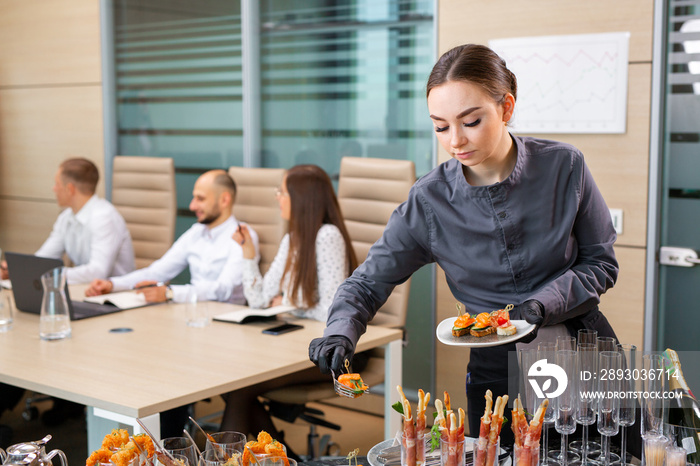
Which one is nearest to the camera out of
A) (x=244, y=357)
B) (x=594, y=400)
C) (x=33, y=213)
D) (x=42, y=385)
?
(x=594, y=400)

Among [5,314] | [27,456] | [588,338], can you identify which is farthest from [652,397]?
[5,314]

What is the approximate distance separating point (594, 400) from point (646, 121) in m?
1.96

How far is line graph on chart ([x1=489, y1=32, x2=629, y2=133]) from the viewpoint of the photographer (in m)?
3.05

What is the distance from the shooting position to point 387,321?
3.05 meters

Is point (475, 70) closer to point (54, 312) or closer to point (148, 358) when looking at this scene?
point (148, 358)

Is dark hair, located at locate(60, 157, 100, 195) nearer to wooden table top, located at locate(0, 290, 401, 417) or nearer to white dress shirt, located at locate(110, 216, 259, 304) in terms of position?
white dress shirt, located at locate(110, 216, 259, 304)

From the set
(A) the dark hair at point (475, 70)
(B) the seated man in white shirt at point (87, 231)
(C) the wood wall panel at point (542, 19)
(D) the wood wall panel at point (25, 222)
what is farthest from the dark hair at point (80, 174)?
(A) the dark hair at point (475, 70)

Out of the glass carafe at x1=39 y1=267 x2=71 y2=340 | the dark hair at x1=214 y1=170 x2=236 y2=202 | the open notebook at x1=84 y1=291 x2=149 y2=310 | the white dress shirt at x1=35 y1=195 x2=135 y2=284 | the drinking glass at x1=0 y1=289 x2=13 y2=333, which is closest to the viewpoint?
the glass carafe at x1=39 y1=267 x2=71 y2=340

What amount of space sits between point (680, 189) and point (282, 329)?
1641 mm

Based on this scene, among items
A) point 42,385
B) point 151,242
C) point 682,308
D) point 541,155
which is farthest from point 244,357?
point 151,242

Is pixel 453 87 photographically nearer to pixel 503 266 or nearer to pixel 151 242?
pixel 503 266

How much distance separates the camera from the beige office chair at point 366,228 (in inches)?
110

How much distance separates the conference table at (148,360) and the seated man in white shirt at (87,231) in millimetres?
817

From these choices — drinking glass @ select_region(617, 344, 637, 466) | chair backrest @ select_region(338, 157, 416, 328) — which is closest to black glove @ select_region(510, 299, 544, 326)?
drinking glass @ select_region(617, 344, 637, 466)
